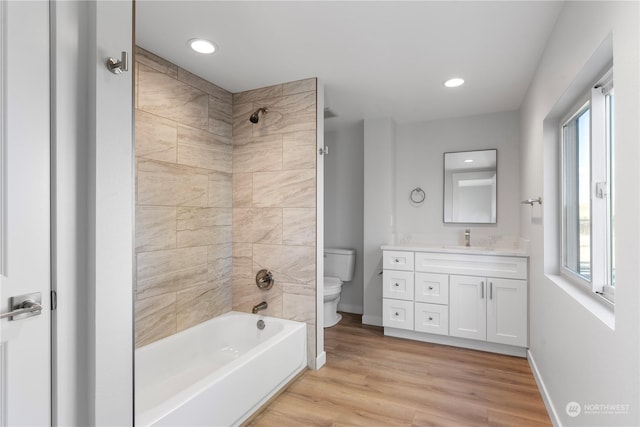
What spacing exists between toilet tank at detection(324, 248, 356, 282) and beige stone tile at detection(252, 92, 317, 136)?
1.85m

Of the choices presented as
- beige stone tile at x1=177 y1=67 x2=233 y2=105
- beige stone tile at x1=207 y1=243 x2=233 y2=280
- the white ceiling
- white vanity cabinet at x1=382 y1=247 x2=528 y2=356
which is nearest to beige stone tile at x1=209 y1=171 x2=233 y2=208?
beige stone tile at x1=207 y1=243 x2=233 y2=280

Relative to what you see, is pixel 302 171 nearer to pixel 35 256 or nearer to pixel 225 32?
pixel 225 32

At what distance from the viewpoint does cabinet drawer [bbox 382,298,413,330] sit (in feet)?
10.5

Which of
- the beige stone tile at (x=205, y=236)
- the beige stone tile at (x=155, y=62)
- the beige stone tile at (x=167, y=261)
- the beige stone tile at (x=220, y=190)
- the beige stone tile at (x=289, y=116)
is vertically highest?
the beige stone tile at (x=155, y=62)

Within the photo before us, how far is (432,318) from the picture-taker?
3.10m

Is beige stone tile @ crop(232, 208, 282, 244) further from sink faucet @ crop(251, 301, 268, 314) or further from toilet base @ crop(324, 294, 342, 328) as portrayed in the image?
toilet base @ crop(324, 294, 342, 328)

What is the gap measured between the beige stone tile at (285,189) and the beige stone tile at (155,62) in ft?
3.16

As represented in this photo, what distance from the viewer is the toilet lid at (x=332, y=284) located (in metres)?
3.48

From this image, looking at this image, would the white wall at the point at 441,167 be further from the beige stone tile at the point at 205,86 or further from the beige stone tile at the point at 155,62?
the beige stone tile at the point at 155,62

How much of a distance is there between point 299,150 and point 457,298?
1.98 metres

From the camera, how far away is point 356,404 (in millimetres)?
2082

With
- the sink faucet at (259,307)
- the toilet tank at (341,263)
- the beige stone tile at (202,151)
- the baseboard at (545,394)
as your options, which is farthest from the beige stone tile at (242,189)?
the baseboard at (545,394)

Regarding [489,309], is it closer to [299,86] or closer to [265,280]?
[265,280]

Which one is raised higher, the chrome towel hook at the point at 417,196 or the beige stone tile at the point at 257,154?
the beige stone tile at the point at 257,154
